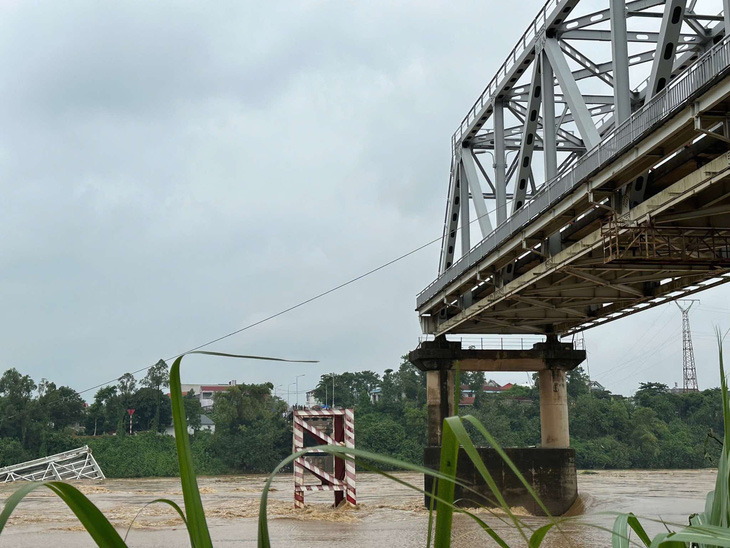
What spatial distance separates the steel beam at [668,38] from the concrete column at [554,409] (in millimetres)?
19914

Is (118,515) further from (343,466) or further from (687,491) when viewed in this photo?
(687,491)

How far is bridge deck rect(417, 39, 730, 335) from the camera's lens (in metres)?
13.9

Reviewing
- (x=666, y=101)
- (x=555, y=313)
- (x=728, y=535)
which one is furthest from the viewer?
(x=555, y=313)

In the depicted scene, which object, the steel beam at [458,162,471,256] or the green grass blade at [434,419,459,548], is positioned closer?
the green grass blade at [434,419,459,548]

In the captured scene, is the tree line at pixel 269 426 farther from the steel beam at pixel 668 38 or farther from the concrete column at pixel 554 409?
the steel beam at pixel 668 38

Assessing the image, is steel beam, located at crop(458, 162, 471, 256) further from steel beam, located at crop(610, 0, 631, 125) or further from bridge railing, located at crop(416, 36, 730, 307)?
steel beam, located at crop(610, 0, 631, 125)

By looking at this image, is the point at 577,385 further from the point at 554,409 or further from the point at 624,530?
the point at 624,530

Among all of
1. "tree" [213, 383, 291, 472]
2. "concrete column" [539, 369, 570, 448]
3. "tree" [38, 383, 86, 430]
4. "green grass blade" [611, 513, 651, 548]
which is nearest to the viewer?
"green grass blade" [611, 513, 651, 548]

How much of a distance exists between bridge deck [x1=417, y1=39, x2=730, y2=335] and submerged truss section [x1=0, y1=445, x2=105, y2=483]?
111 feet

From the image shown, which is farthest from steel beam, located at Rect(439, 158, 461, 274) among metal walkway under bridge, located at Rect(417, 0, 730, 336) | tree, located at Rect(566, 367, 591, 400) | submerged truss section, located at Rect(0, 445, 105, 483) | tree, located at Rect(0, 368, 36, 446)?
tree, located at Rect(566, 367, 591, 400)

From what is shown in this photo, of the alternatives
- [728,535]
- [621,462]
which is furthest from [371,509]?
[621,462]

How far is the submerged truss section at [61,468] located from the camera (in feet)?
173

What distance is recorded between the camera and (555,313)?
1224 inches

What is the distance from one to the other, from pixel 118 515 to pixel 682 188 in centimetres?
1749
